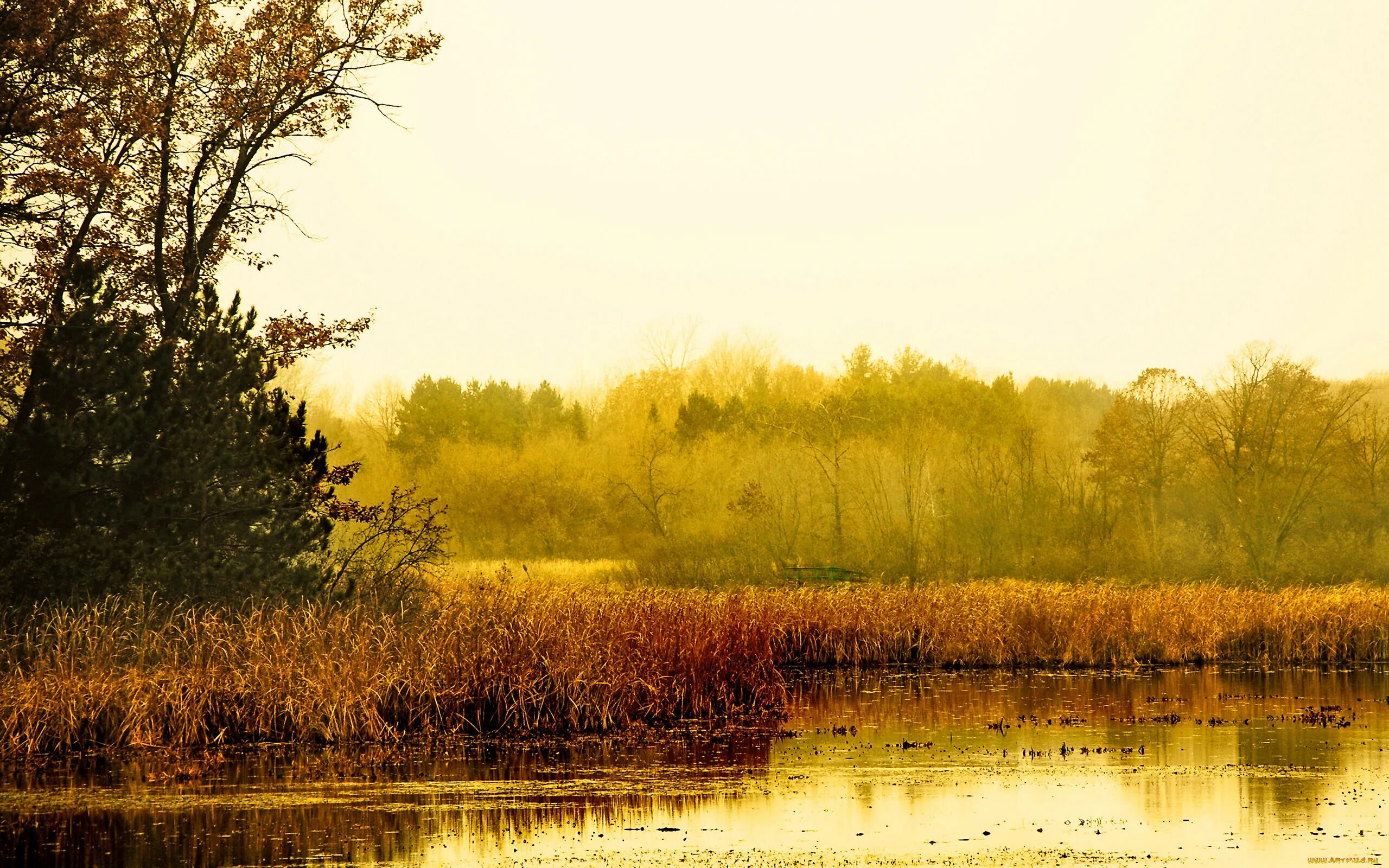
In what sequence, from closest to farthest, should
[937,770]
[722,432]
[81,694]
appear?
[937,770]
[81,694]
[722,432]

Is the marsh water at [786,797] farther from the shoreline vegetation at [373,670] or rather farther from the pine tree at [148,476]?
the pine tree at [148,476]

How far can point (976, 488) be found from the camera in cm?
3438

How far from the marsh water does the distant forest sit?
17008mm

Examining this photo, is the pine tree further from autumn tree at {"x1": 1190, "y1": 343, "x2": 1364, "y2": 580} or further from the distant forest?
autumn tree at {"x1": 1190, "y1": 343, "x2": 1364, "y2": 580}

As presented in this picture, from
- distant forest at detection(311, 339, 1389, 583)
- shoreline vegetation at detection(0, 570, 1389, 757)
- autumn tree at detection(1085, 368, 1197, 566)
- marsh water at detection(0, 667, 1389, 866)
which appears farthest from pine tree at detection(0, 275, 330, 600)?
autumn tree at detection(1085, 368, 1197, 566)

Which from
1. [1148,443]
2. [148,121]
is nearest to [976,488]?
[1148,443]

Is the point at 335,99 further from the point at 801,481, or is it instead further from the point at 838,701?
the point at 801,481

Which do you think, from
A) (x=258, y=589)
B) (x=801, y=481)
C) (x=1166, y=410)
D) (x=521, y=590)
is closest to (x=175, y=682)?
(x=258, y=589)

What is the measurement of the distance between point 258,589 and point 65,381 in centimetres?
348

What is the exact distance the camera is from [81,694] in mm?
13641

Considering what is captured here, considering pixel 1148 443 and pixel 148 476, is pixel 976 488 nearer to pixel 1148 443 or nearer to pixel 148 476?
pixel 1148 443

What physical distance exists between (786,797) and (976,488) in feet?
78.8

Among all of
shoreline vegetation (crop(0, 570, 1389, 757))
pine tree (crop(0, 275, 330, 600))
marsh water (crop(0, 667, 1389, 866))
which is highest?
pine tree (crop(0, 275, 330, 600))

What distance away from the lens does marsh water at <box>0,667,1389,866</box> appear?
9242mm
